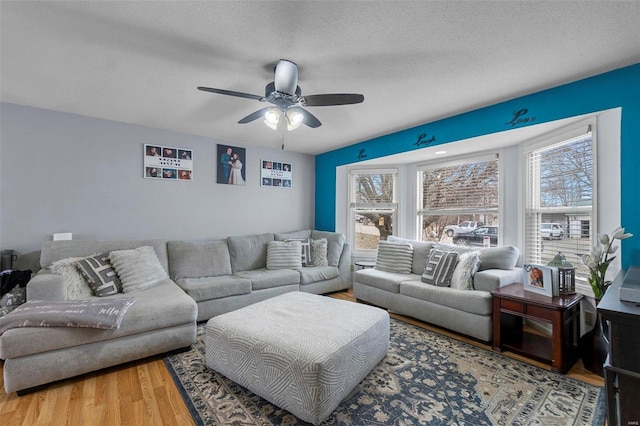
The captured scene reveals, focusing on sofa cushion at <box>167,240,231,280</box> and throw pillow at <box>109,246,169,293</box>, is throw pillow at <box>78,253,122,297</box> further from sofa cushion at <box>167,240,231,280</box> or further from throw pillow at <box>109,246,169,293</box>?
sofa cushion at <box>167,240,231,280</box>

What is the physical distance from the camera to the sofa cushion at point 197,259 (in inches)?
134

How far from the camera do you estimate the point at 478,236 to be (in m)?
3.76

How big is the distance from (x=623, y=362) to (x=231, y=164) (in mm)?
4293

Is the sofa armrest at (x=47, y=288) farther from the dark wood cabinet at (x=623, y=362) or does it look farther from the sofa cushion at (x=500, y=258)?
the sofa cushion at (x=500, y=258)

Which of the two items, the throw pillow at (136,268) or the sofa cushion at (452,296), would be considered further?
the throw pillow at (136,268)

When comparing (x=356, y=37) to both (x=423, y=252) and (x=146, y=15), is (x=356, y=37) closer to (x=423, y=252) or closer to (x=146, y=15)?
(x=146, y=15)

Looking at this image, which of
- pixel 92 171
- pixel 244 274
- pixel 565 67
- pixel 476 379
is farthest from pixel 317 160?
pixel 476 379

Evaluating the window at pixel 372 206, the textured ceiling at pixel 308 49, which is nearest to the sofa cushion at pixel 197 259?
the textured ceiling at pixel 308 49

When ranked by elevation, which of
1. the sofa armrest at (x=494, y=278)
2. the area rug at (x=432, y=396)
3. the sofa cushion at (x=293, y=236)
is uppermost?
the sofa cushion at (x=293, y=236)

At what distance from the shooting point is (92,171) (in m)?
3.28

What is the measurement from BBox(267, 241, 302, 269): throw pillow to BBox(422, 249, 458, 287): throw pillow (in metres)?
1.75

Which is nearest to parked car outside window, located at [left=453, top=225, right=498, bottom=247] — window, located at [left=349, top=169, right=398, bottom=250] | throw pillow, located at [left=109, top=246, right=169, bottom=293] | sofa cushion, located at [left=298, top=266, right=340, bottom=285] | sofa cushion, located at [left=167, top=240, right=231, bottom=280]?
window, located at [left=349, top=169, right=398, bottom=250]

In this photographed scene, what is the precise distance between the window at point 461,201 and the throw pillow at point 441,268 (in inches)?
31.6

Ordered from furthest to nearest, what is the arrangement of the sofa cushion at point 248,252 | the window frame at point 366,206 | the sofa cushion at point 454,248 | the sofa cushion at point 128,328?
1. the window frame at point 366,206
2. the sofa cushion at point 248,252
3. the sofa cushion at point 454,248
4. the sofa cushion at point 128,328
